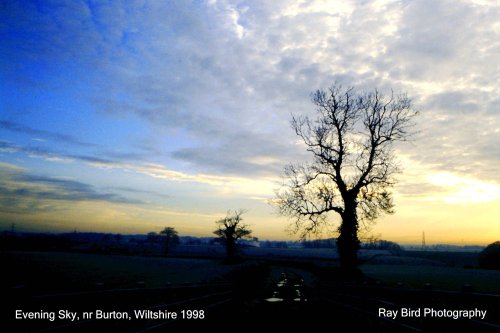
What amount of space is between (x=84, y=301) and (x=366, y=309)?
10.8 meters

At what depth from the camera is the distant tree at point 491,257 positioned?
163ft

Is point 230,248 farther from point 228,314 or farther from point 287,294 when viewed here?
point 228,314

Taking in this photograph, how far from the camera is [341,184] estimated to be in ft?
103

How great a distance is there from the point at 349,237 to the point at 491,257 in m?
33.6

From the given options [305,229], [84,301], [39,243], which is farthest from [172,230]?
[84,301]

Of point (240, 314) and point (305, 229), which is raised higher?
point (305, 229)

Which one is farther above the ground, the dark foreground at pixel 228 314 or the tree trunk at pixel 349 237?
the tree trunk at pixel 349 237

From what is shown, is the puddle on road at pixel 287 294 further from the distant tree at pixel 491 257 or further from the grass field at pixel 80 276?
the distant tree at pixel 491 257

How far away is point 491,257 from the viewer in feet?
167

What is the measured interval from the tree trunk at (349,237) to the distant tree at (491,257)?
3090 centimetres

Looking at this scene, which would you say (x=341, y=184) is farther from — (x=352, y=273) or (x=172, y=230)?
(x=172, y=230)

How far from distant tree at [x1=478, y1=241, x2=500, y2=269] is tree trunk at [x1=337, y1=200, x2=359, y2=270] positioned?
30.9m

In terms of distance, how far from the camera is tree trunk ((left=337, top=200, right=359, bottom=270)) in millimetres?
31125

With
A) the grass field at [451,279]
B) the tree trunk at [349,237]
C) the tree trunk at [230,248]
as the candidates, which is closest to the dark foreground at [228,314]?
the grass field at [451,279]
